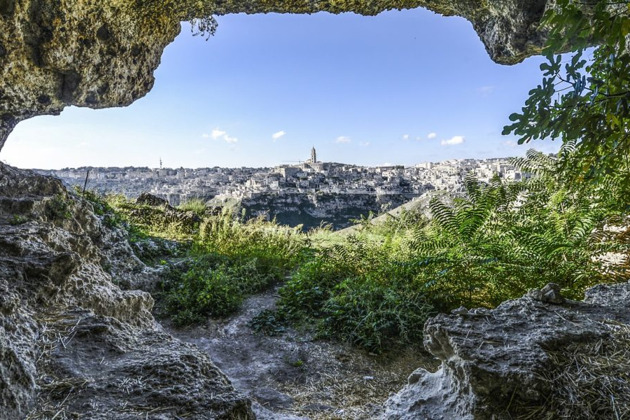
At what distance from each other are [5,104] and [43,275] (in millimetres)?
4881

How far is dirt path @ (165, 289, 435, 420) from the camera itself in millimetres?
2598

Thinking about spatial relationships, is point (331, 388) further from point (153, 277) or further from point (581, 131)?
point (153, 277)

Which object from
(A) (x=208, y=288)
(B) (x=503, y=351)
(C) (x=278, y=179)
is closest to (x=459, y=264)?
(B) (x=503, y=351)

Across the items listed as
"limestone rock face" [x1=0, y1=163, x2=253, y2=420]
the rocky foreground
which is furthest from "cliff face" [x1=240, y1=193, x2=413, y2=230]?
the rocky foreground

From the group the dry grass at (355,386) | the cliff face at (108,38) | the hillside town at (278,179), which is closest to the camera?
the dry grass at (355,386)

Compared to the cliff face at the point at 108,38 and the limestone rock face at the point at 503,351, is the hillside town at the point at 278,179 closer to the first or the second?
the cliff face at the point at 108,38

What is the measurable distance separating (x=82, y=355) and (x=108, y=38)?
601cm

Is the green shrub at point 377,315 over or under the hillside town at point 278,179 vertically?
under

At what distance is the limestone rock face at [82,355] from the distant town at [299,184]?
10.4 m

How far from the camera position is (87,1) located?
5121 millimetres

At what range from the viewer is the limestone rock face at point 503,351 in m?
1.46

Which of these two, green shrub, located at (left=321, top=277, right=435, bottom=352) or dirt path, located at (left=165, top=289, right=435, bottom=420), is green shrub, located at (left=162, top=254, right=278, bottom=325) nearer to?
dirt path, located at (left=165, top=289, right=435, bottom=420)

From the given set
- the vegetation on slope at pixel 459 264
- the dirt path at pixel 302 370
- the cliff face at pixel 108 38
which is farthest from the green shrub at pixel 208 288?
the cliff face at pixel 108 38

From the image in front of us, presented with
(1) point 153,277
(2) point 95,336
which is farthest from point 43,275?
(1) point 153,277
